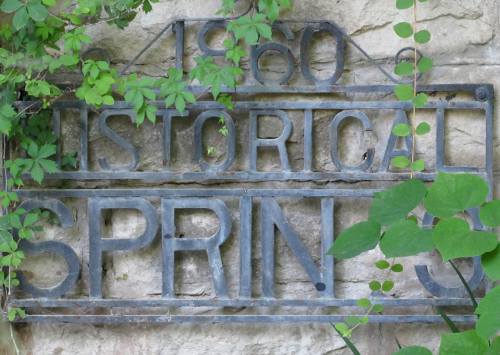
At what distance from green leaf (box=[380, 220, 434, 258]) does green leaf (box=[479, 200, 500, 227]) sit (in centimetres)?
9

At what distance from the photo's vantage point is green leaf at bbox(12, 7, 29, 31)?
1.42m

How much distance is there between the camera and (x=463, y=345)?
1067 mm

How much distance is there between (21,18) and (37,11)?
0.12 ft

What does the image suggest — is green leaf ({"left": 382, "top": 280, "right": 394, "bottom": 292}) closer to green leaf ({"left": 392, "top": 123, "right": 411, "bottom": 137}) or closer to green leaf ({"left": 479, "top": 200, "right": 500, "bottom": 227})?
green leaf ({"left": 392, "top": 123, "right": 411, "bottom": 137})

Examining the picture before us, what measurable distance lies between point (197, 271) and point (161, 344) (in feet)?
0.65

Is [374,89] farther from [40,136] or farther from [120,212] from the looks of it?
[40,136]

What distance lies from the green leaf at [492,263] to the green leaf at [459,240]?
3 centimetres

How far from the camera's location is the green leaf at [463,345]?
1.07m

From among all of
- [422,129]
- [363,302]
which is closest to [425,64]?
[422,129]

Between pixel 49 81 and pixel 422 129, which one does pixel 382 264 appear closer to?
pixel 422 129

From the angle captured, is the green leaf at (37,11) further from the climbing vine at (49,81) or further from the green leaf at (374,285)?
the green leaf at (374,285)

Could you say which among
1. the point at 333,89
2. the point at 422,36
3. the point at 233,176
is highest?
the point at 422,36

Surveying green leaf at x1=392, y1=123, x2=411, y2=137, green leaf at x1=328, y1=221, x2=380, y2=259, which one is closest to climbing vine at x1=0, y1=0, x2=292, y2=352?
green leaf at x1=392, y1=123, x2=411, y2=137

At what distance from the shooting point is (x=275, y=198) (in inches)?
62.4
